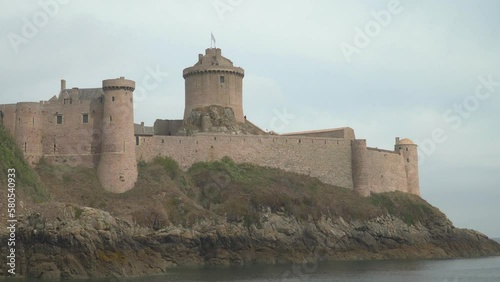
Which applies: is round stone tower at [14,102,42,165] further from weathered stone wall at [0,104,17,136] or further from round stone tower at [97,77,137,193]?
round stone tower at [97,77,137,193]

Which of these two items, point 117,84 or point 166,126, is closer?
point 117,84

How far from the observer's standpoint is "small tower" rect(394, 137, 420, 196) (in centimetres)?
8162

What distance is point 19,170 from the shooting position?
58188mm

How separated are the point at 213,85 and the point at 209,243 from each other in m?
20.3

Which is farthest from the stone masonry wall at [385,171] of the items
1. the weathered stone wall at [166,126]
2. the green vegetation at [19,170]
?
the green vegetation at [19,170]

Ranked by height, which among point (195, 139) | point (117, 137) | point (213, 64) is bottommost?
point (117, 137)

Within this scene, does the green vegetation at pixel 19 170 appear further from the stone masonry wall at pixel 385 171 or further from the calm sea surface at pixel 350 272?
the stone masonry wall at pixel 385 171

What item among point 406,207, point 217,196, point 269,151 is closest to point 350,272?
point 217,196

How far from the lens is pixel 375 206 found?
7331 cm

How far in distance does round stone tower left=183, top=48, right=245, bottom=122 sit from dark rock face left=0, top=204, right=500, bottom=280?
15.3m

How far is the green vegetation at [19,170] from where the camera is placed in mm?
56500

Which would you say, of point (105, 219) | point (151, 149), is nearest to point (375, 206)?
point (151, 149)

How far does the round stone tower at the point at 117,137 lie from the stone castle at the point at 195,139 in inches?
2.8

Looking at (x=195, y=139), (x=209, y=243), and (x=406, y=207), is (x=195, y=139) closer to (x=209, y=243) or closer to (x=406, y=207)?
(x=209, y=243)
